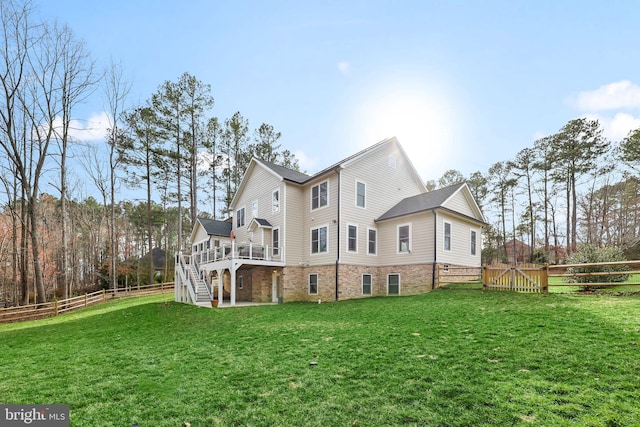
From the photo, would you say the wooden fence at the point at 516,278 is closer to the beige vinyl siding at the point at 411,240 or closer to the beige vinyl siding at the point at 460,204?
the beige vinyl siding at the point at 411,240

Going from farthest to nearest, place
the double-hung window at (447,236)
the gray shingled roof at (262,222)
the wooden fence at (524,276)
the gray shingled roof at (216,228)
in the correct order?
1. the gray shingled roof at (216,228)
2. the gray shingled roof at (262,222)
3. the double-hung window at (447,236)
4. the wooden fence at (524,276)

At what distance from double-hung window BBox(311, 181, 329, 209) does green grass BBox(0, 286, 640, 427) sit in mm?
8722

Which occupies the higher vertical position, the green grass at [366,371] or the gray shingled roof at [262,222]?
the gray shingled roof at [262,222]

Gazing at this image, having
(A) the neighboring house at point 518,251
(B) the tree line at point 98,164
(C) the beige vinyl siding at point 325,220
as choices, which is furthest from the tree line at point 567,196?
(B) the tree line at point 98,164

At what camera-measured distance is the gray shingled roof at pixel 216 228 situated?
22.1 meters

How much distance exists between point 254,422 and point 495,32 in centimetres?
1305

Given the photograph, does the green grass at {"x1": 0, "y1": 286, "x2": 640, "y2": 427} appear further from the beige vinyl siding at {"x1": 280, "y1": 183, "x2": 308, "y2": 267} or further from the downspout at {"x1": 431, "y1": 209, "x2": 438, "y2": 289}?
the beige vinyl siding at {"x1": 280, "y1": 183, "x2": 308, "y2": 267}

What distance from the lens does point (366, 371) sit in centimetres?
508

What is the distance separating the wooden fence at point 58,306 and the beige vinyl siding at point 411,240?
18.6 m

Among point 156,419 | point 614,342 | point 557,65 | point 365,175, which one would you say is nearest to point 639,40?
point 557,65

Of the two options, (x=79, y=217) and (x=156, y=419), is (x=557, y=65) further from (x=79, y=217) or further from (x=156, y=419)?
(x=79, y=217)

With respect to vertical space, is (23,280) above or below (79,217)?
below

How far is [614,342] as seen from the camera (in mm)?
5328

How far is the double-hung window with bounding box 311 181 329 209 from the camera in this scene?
17.1m
